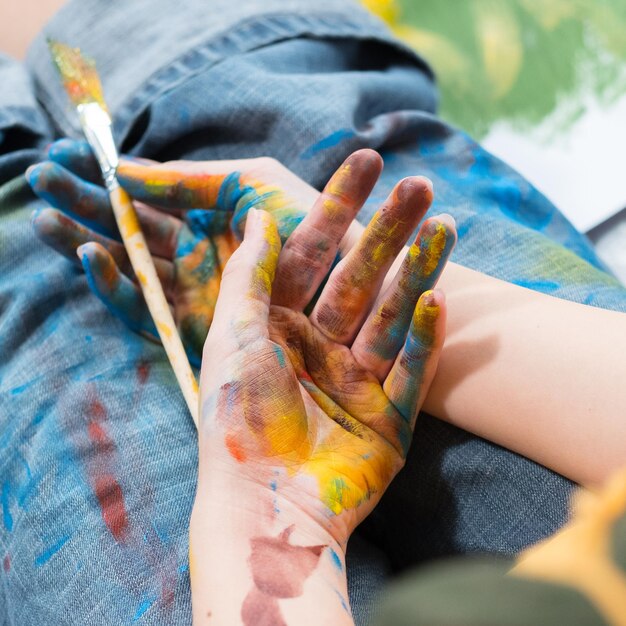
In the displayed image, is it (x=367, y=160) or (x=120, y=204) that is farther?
(x=120, y=204)

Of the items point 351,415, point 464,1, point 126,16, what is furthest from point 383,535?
point 464,1

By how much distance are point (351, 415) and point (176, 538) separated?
18 cm

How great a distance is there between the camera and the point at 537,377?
0.51 m

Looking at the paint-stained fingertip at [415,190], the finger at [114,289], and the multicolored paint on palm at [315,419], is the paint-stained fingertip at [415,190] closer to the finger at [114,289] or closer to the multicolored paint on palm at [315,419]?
the multicolored paint on palm at [315,419]

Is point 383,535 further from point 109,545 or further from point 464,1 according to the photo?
point 464,1

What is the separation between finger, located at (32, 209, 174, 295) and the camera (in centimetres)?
66

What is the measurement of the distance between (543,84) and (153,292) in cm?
81

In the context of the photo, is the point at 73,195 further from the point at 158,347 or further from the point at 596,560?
the point at 596,560

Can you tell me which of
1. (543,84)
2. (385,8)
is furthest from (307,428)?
(385,8)

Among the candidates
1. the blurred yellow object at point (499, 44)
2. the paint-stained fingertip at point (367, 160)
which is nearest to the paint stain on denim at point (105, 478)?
the paint-stained fingertip at point (367, 160)

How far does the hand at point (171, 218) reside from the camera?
62 centimetres

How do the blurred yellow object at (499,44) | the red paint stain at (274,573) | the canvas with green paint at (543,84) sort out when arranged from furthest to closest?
the blurred yellow object at (499,44), the canvas with green paint at (543,84), the red paint stain at (274,573)

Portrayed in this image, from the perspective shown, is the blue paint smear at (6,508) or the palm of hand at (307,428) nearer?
the palm of hand at (307,428)

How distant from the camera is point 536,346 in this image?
518mm
